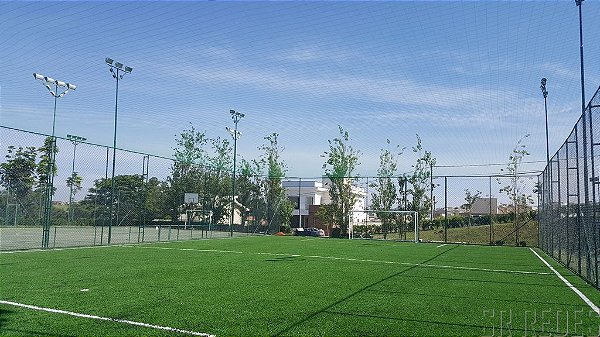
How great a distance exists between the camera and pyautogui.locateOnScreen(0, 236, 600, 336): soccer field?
5.23m

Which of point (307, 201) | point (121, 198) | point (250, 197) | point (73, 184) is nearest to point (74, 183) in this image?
→ point (73, 184)

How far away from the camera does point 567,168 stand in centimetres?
1199

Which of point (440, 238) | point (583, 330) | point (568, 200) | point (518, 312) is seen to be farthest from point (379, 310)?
point (440, 238)

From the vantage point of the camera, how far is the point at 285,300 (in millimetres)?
6875

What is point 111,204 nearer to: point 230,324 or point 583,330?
point 230,324

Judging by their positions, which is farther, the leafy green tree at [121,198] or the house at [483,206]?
the house at [483,206]

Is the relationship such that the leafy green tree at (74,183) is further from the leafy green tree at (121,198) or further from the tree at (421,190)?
the tree at (421,190)

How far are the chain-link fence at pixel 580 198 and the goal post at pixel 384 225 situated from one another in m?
15.3

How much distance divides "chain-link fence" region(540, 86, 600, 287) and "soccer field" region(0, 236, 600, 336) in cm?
60

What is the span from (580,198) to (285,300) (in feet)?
24.5

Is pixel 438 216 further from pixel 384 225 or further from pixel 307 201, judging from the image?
pixel 307 201

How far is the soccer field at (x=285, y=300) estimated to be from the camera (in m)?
5.23

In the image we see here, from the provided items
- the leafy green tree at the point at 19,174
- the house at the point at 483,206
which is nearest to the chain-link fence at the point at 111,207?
the leafy green tree at the point at 19,174

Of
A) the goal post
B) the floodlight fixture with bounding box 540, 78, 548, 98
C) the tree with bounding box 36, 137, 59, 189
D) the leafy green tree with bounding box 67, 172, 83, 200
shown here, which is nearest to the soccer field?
the tree with bounding box 36, 137, 59, 189
